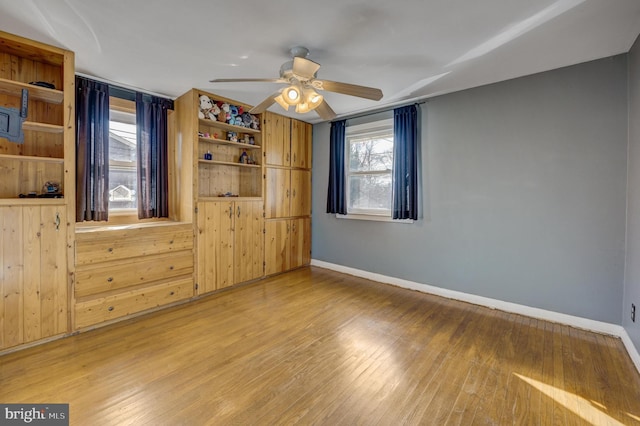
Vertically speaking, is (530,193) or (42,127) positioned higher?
(42,127)

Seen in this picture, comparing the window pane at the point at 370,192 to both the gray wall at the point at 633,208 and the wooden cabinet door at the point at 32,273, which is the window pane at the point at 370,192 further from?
the wooden cabinet door at the point at 32,273

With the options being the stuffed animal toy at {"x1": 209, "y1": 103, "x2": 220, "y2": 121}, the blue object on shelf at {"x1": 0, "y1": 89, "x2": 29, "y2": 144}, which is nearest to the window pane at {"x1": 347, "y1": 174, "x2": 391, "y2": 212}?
the stuffed animal toy at {"x1": 209, "y1": 103, "x2": 220, "y2": 121}

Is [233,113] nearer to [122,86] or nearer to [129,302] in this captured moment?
[122,86]

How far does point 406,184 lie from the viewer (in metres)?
3.69

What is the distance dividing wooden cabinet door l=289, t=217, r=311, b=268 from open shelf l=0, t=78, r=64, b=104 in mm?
3127

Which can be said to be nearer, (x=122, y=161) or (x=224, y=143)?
(x=122, y=161)

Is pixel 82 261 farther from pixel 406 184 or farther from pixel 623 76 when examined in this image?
pixel 623 76

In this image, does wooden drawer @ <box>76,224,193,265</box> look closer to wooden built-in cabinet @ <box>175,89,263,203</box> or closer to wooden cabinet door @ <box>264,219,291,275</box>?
wooden built-in cabinet @ <box>175,89,263,203</box>

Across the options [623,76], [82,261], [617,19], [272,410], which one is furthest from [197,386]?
[623,76]

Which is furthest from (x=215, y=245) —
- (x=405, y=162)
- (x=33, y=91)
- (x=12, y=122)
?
(x=405, y=162)

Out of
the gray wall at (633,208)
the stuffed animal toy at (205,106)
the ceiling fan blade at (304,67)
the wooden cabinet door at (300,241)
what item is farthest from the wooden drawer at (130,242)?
the gray wall at (633,208)

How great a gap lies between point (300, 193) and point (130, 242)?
103 inches

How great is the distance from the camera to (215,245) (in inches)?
143

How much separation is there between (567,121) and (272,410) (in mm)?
3538
